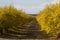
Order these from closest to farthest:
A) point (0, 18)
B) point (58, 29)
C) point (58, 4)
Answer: point (58, 29) → point (58, 4) → point (0, 18)

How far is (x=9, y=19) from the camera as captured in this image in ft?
67.7

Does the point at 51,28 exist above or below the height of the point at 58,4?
below

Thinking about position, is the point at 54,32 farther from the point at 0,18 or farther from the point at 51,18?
the point at 0,18

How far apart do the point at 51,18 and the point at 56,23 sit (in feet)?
1.56

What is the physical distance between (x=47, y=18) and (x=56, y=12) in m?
1.16

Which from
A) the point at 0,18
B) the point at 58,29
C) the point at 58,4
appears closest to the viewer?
the point at 58,29

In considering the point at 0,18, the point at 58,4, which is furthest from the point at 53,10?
the point at 0,18

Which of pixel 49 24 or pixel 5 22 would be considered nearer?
pixel 49 24

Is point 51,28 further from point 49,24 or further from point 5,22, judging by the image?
point 5,22

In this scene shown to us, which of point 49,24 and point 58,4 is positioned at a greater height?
point 58,4

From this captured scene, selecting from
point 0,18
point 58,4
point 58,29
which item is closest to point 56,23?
point 58,29

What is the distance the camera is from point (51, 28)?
13.9 metres

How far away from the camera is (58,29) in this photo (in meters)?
13.5

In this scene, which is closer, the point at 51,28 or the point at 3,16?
the point at 51,28
